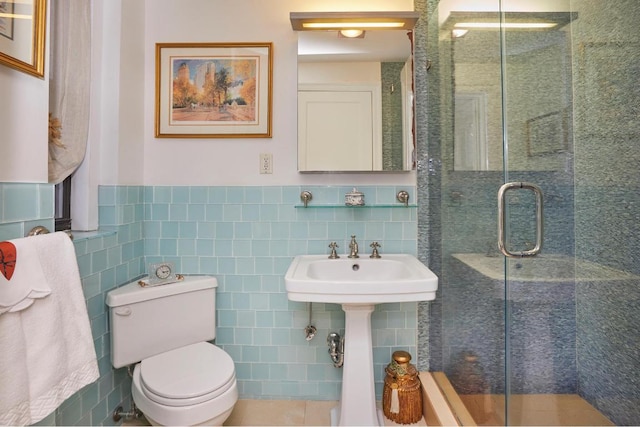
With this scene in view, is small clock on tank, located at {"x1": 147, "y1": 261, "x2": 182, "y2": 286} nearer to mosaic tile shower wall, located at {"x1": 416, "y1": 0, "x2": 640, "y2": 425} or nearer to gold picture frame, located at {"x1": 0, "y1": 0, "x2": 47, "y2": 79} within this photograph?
gold picture frame, located at {"x1": 0, "y1": 0, "x2": 47, "y2": 79}

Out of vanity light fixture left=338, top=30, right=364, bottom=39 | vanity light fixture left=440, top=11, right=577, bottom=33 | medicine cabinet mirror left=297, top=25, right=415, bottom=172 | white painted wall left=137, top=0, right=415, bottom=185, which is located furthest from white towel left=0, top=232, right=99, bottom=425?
vanity light fixture left=440, top=11, right=577, bottom=33

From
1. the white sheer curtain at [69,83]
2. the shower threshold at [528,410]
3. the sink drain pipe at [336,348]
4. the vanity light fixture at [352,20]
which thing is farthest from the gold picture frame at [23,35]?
the shower threshold at [528,410]

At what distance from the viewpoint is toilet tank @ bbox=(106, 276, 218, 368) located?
152cm

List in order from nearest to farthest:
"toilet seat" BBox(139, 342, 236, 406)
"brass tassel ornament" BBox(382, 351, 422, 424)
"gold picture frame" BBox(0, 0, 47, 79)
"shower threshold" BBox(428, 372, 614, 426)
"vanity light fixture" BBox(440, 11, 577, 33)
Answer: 1. "gold picture frame" BBox(0, 0, 47, 79)
2. "toilet seat" BBox(139, 342, 236, 406)
3. "shower threshold" BBox(428, 372, 614, 426)
4. "vanity light fixture" BBox(440, 11, 577, 33)
5. "brass tassel ornament" BBox(382, 351, 422, 424)

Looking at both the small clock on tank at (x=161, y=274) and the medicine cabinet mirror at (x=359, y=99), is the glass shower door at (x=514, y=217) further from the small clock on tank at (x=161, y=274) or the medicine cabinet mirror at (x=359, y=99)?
the small clock on tank at (x=161, y=274)

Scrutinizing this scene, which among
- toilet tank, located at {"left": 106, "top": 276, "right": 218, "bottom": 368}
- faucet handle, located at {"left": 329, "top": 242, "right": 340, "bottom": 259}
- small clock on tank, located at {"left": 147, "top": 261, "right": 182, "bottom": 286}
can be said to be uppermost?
faucet handle, located at {"left": 329, "top": 242, "right": 340, "bottom": 259}

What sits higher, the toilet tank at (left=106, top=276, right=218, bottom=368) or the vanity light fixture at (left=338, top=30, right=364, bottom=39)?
the vanity light fixture at (left=338, top=30, right=364, bottom=39)

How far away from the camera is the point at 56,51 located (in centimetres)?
145

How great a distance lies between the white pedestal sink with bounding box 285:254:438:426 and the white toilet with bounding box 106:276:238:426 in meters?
0.48

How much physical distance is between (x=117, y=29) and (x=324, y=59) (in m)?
1.03

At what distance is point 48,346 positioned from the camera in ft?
3.32

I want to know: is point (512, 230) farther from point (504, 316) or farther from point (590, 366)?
point (590, 366)

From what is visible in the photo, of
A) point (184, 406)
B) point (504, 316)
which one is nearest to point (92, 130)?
point (184, 406)

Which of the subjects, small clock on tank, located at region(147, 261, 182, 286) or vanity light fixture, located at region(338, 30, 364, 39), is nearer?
small clock on tank, located at region(147, 261, 182, 286)
